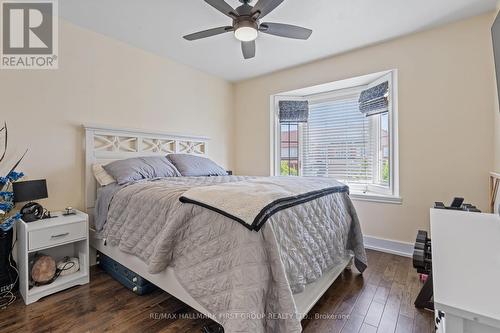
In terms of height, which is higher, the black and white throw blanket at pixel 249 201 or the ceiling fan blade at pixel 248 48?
the ceiling fan blade at pixel 248 48

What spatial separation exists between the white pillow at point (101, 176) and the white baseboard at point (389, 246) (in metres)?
2.97

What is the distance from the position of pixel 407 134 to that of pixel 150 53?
324 centimetres

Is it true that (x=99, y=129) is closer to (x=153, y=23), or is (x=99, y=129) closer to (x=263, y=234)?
(x=153, y=23)

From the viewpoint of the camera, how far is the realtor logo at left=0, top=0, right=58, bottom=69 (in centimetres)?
205

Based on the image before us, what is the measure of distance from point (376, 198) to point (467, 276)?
2.41m

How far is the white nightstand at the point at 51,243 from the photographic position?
5.81 ft

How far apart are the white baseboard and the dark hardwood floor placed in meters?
0.62

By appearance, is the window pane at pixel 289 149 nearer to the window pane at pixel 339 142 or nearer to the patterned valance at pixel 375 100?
the window pane at pixel 339 142

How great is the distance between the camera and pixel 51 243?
1871mm

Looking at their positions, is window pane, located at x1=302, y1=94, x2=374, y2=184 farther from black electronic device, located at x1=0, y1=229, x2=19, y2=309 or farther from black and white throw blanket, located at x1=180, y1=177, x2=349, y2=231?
black electronic device, located at x1=0, y1=229, x2=19, y2=309

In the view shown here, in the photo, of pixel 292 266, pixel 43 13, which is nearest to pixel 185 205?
pixel 292 266

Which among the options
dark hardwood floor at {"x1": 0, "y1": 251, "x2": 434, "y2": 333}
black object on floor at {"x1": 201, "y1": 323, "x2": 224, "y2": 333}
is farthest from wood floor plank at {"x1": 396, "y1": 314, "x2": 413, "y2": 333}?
black object on floor at {"x1": 201, "y1": 323, "x2": 224, "y2": 333}

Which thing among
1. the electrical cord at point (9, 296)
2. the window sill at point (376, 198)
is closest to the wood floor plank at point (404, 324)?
the window sill at point (376, 198)

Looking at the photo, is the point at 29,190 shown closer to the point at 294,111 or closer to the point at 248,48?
the point at 248,48
